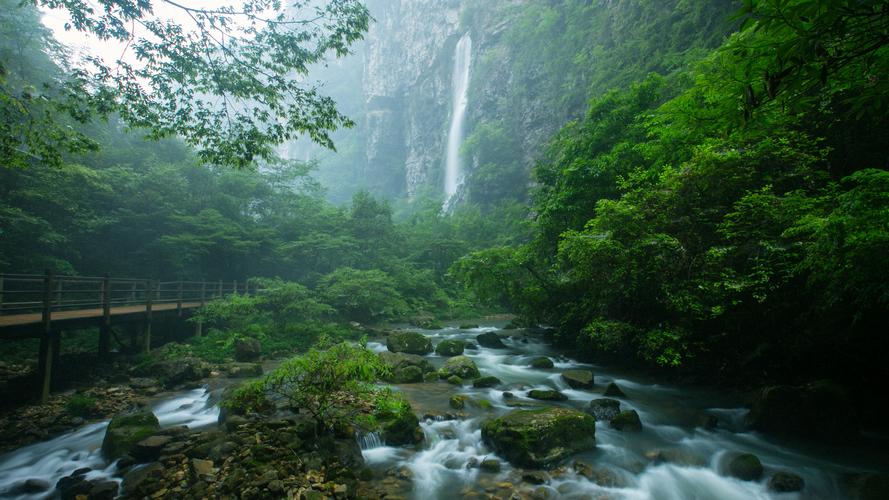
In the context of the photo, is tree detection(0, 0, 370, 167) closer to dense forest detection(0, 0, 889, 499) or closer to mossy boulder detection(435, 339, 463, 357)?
dense forest detection(0, 0, 889, 499)

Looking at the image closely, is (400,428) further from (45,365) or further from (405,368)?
(45,365)

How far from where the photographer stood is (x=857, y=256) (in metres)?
4.39

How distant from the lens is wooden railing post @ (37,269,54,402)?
27.9 feet

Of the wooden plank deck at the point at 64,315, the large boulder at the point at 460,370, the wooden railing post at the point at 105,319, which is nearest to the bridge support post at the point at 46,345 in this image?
the wooden plank deck at the point at 64,315

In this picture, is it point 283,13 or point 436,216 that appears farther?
point 436,216

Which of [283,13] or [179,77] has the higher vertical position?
[283,13]

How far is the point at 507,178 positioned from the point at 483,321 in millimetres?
18270

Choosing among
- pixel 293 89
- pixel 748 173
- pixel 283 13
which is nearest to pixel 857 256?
pixel 748 173

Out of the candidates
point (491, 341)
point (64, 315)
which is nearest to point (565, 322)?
point (491, 341)

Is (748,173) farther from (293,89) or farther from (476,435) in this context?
(293,89)

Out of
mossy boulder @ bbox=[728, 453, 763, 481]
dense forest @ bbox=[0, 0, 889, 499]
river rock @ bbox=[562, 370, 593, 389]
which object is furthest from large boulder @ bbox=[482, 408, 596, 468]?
river rock @ bbox=[562, 370, 593, 389]

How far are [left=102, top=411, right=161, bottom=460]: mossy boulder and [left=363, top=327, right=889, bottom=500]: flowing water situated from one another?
362cm

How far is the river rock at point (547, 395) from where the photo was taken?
331 inches

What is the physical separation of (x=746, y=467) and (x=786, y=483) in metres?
0.44
